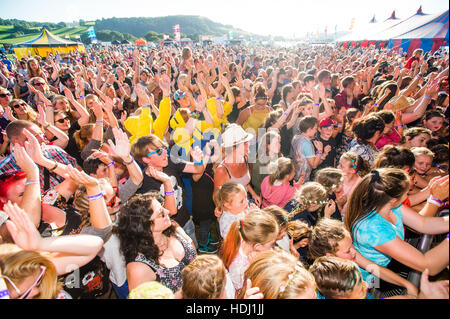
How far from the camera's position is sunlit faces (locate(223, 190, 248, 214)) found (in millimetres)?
2227

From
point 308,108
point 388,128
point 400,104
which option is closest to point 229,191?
point 308,108

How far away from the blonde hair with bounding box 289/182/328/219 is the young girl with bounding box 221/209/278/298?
58 cm

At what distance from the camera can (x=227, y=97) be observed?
564cm

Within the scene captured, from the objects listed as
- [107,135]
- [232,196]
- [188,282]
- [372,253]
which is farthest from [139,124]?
[372,253]

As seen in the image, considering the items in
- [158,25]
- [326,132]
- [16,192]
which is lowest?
[16,192]

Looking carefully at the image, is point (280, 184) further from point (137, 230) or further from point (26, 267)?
point (26, 267)

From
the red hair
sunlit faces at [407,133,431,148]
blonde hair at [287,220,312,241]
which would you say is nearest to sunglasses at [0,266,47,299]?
the red hair

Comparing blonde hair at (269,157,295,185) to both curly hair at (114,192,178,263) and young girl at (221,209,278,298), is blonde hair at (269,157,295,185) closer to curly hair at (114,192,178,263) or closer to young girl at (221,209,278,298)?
young girl at (221,209,278,298)

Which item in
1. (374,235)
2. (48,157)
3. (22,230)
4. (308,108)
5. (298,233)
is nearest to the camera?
(22,230)

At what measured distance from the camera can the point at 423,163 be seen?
2637mm

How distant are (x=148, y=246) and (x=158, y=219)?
0.21m

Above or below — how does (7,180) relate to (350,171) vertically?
above

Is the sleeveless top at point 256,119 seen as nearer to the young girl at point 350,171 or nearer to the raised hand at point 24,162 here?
the young girl at point 350,171
